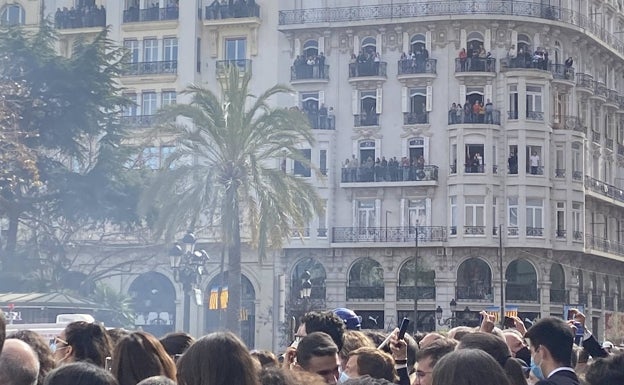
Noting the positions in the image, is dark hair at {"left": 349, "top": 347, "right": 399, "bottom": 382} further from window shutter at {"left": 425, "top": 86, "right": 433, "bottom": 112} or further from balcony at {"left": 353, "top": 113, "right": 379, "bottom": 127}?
balcony at {"left": 353, "top": 113, "right": 379, "bottom": 127}

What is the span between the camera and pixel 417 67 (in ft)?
182

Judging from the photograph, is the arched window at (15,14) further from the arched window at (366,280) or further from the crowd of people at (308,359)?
the crowd of people at (308,359)

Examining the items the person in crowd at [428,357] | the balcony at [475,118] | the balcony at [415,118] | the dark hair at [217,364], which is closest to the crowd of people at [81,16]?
the balcony at [415,118]

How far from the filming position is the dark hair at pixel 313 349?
8.66 meters

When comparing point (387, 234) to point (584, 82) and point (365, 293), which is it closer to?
point (365, 293)

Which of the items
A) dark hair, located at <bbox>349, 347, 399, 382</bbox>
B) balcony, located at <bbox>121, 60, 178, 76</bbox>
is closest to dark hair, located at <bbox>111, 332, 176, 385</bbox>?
dark hair, located at <bbox>349, 347, 399, 382</bbox>

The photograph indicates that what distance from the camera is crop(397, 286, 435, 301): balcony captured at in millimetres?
54000

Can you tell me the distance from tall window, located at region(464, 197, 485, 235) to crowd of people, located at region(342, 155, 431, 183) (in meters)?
2.37

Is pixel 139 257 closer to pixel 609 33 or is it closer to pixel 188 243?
pixel 188 243

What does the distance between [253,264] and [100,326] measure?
47.7 meters

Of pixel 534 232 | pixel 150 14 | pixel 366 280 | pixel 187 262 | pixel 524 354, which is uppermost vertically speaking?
pixel 150 14

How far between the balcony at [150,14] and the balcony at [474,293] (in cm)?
1888

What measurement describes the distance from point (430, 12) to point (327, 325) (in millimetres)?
47026

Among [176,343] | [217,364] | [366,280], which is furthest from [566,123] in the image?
[217,364]
